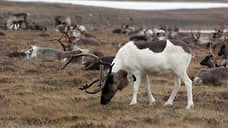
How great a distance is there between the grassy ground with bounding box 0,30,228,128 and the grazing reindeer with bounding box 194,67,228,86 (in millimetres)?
242

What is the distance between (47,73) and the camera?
13.0m

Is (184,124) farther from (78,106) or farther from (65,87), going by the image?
(65,87)

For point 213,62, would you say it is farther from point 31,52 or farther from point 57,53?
point 31,52

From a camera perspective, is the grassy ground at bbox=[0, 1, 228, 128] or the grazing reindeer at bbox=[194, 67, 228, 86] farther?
the grazing reindeer at bbox=[194, 67, 228, 86]

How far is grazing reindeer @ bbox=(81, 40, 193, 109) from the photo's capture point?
7.96 m

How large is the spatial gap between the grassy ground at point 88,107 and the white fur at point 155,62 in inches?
22.9

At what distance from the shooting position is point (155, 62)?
26.2 ft

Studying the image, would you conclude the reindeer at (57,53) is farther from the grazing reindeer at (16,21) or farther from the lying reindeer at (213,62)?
the grazing reindeer at (16,21)

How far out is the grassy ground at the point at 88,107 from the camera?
691 centimetres

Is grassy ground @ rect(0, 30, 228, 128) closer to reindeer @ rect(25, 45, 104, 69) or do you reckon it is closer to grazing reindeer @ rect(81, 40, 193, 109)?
grazing reindeer @ rect(81, 40, 193, 109)

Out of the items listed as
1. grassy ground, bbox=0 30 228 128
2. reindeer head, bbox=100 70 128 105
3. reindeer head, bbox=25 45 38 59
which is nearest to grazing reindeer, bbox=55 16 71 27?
reindeer head, bbox=25 45 38 59

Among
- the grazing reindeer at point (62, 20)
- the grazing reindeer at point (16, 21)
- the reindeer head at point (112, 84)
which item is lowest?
the grazing reindeer at point (62, 20)

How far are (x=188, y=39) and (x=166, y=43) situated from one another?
20.7 metres

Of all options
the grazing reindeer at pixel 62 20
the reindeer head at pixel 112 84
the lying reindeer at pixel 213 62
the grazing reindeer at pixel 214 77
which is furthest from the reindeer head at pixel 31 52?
the grazing reindeer at pixel 62 20
